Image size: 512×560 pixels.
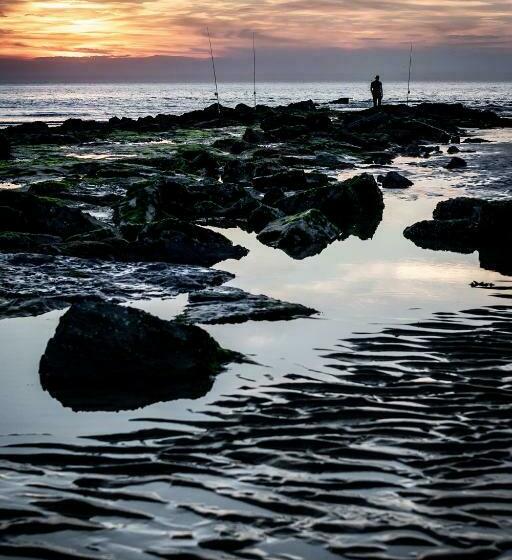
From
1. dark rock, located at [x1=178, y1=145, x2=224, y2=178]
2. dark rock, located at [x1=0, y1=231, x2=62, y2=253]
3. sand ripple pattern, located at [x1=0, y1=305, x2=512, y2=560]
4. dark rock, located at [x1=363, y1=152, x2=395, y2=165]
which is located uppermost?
dark rock, located at [x1=363, y1=152, x2=395, y2=165]

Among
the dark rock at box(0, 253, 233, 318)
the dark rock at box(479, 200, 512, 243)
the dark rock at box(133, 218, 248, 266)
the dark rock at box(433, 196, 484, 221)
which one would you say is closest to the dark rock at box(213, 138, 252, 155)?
the dark rock at box(433, 196, 484, 221)

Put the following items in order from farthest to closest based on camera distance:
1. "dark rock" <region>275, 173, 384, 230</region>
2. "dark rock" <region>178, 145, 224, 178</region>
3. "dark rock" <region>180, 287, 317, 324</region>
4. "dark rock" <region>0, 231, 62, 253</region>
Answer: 1. "dark rock" <region>178, 145, 224, 178</region>
2. "dark rock" <region>275, 173, 384, 230</region>
3. "dark rock" <region>0, 231, 62, 253</region>
4. "dark rock" <region>180, 287, 317, 324</region>

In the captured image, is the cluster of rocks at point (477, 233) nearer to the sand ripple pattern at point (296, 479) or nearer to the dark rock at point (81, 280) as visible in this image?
the dark rock at point (81, 280)

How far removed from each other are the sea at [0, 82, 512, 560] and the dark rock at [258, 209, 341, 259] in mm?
3714

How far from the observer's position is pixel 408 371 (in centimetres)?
644

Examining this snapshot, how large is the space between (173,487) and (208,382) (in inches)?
73.0

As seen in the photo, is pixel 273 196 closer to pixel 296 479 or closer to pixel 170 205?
pixel 170 205

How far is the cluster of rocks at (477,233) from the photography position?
473 inches

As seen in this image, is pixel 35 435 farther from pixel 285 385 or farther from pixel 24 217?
pixel 24 217

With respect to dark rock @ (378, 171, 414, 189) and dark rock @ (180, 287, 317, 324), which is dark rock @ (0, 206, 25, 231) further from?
dark rock @ (378, 171, 414, 189)

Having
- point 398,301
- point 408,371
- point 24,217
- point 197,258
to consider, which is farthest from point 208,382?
point 24,217

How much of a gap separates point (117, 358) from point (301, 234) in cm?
693

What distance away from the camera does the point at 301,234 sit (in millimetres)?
12688

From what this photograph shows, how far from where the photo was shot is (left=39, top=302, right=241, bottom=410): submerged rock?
20.3 ft
